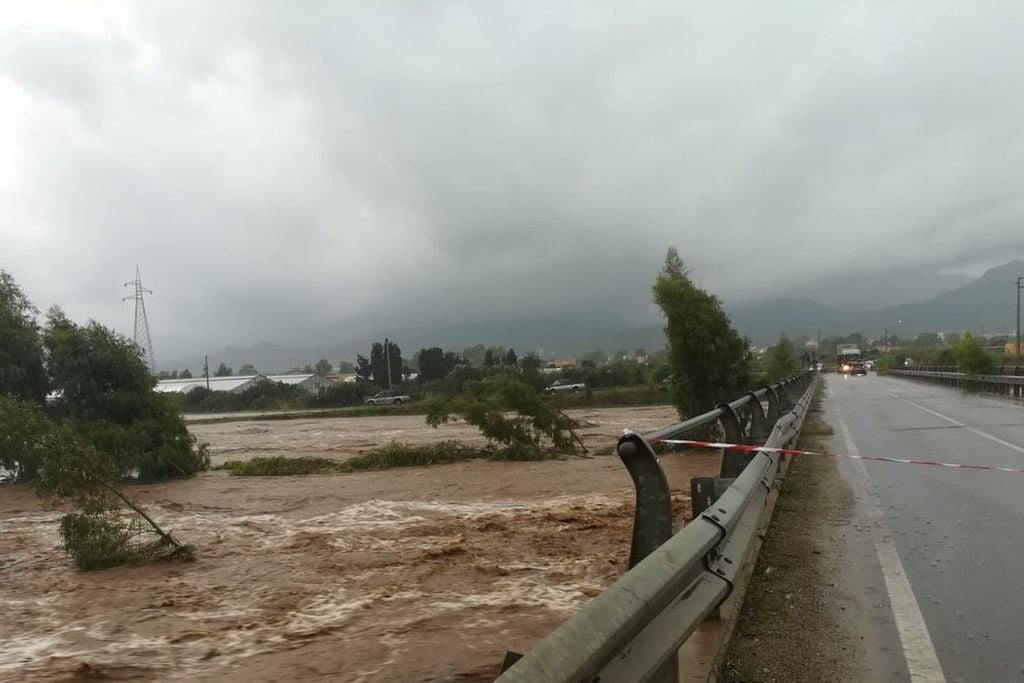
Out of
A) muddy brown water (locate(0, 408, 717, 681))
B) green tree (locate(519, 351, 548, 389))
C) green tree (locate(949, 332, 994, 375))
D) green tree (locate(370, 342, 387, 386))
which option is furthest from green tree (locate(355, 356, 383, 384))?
muddy brown water (locate(0, 408, 717, 681))

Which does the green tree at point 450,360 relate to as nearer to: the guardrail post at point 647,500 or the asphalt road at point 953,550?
the asphalt road at point 953,550

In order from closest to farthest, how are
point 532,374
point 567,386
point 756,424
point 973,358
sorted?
point 756,424, point 973,358, point 532,374, point 567,386

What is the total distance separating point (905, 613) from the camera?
471 centimetres

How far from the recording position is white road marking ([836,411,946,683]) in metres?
3.84

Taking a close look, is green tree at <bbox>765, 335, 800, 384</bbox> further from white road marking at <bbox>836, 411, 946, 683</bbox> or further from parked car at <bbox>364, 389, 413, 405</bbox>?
parked car at <bbox>364, 389, 413, 405</bbox>

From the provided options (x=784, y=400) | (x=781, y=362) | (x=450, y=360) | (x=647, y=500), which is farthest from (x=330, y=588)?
(x=450, y=360)

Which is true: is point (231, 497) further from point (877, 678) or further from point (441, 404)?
point (877, 678)

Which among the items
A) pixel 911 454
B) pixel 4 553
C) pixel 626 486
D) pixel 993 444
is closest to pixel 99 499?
pixel 4 553

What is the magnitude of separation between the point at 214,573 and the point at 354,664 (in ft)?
13.8

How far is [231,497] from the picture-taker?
51.2ft

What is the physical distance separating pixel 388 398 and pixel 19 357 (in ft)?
188

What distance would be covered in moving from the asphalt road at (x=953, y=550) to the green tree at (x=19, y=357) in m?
21.7

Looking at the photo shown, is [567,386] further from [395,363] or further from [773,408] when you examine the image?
[773,408]

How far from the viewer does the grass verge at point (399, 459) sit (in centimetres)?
1977
